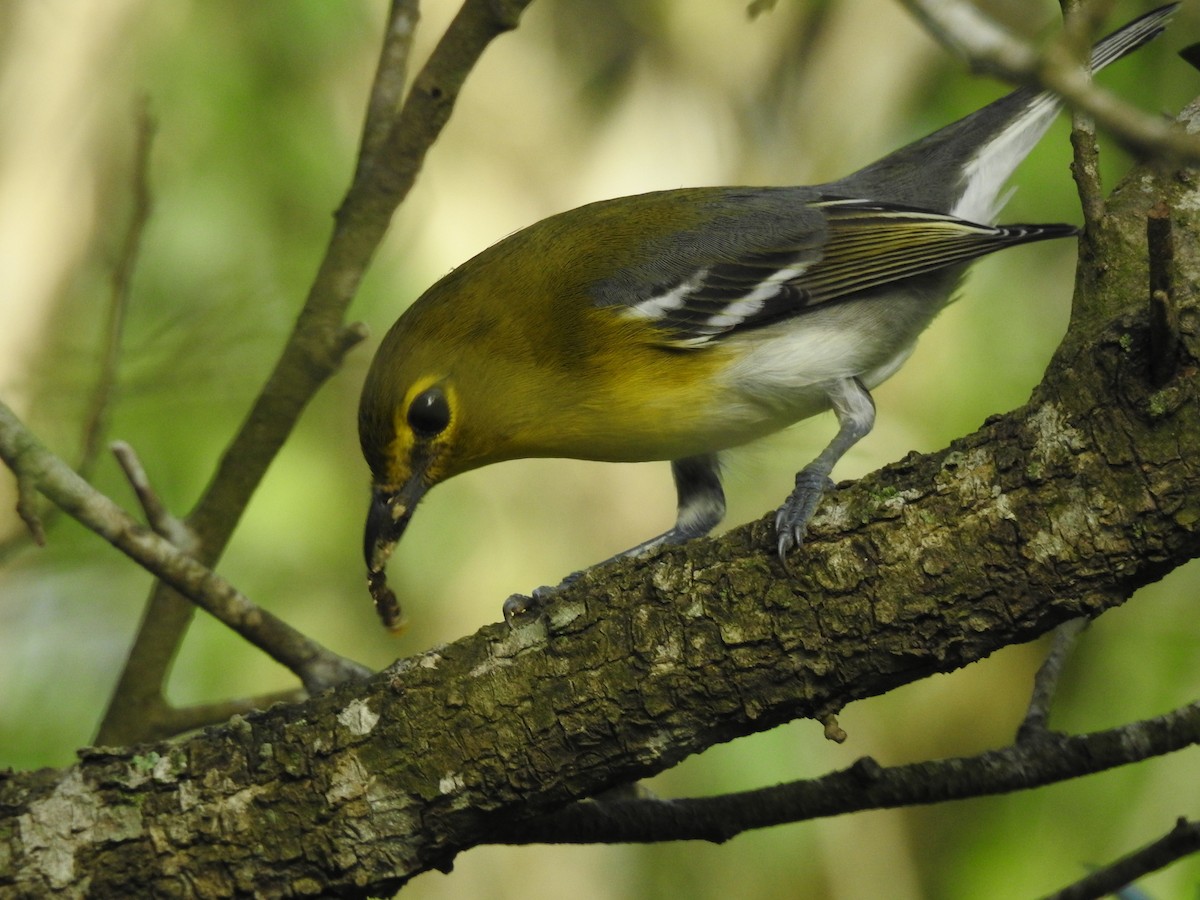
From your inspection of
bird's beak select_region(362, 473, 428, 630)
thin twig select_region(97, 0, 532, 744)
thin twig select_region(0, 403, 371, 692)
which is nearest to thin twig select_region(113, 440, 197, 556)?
thin twig select_region(97, 0, 532, 744)

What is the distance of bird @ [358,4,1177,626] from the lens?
3852 mm

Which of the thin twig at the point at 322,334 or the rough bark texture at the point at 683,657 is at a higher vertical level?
the thin twig at the point at 322,334

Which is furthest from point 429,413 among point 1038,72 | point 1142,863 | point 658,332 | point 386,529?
point 1038,72

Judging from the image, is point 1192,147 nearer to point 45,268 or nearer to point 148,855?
point 148,855

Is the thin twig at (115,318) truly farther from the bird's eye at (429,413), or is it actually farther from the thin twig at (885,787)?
the thin twig at (885,787)

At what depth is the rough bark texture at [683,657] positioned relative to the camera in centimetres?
232

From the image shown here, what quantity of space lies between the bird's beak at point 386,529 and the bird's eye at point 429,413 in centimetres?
16

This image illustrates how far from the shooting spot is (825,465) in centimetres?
350

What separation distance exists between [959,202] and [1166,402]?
2632 mm

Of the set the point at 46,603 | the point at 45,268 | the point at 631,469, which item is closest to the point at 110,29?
the point at 45,268

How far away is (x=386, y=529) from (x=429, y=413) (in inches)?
15.9

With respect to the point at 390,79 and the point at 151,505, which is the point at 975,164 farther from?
the point at 151,505

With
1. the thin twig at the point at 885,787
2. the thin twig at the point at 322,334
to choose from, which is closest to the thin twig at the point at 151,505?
the thin twig at the point at 322,334

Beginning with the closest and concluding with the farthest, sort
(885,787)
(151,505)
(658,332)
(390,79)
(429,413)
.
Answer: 1. (885,787)
2. (151,505)
3. (429,413)
4. (658,332)
5. (390,79)
